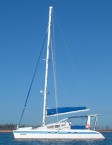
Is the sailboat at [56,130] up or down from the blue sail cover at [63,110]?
down

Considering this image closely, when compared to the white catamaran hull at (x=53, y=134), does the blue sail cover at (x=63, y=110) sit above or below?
above

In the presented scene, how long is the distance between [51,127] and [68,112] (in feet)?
12.0

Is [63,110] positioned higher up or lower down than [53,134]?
higher up

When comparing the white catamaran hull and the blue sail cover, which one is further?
the blue sail cover

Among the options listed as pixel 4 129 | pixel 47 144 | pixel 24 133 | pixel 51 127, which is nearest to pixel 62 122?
pixel 51 127

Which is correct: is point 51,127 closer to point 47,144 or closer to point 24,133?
point 24,133

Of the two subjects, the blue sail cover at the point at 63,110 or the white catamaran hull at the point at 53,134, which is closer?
the white catamaran hull at the point at 53,134

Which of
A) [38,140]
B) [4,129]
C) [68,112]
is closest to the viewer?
[38,140]

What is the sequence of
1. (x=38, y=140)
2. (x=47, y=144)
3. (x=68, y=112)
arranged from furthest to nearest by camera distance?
(x=68, y=112)
(x=38, y=140)
(x=47, y=144)

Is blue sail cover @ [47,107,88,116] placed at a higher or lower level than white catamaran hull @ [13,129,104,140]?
higher

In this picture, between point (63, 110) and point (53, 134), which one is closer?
point (53, 134)

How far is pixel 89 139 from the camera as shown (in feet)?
191

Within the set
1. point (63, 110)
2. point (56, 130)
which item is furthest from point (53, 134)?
point (63, 110)

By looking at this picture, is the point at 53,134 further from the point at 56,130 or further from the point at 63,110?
the point at 63,110
